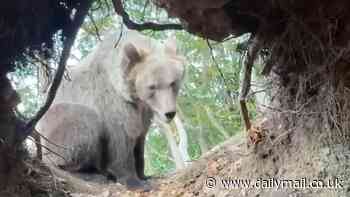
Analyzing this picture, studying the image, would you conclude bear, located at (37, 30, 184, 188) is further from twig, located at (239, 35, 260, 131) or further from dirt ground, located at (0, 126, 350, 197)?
twig, located at (239, 35, 260, 131)

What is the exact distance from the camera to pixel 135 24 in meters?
3.44

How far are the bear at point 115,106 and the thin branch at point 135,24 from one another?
1.82 metres

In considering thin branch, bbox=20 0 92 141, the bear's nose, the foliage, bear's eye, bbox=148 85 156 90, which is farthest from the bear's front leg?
thin branch, bbox=20 0 92 141

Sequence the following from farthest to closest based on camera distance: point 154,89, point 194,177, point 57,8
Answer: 1. point 154,89
2. point 194,177
3. point 57,8

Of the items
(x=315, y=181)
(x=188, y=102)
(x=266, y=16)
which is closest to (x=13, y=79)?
(x=266, y=16)

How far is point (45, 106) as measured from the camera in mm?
3229

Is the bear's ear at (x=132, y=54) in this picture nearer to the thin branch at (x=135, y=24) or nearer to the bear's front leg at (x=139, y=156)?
the bear's front leg at (x=139, y=156)

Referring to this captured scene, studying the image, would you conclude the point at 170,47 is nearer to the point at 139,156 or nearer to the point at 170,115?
the point at 170,115

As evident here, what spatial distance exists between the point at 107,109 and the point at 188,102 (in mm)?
2795

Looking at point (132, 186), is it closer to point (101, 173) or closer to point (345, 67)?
point (101, 173)

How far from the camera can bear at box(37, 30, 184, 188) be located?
5359 millimetres

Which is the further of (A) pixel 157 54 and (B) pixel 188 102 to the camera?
(B) pixel 188 102

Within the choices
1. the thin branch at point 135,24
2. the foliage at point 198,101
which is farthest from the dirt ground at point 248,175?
the foliage at point 198,101

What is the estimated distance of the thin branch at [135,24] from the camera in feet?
10.9
